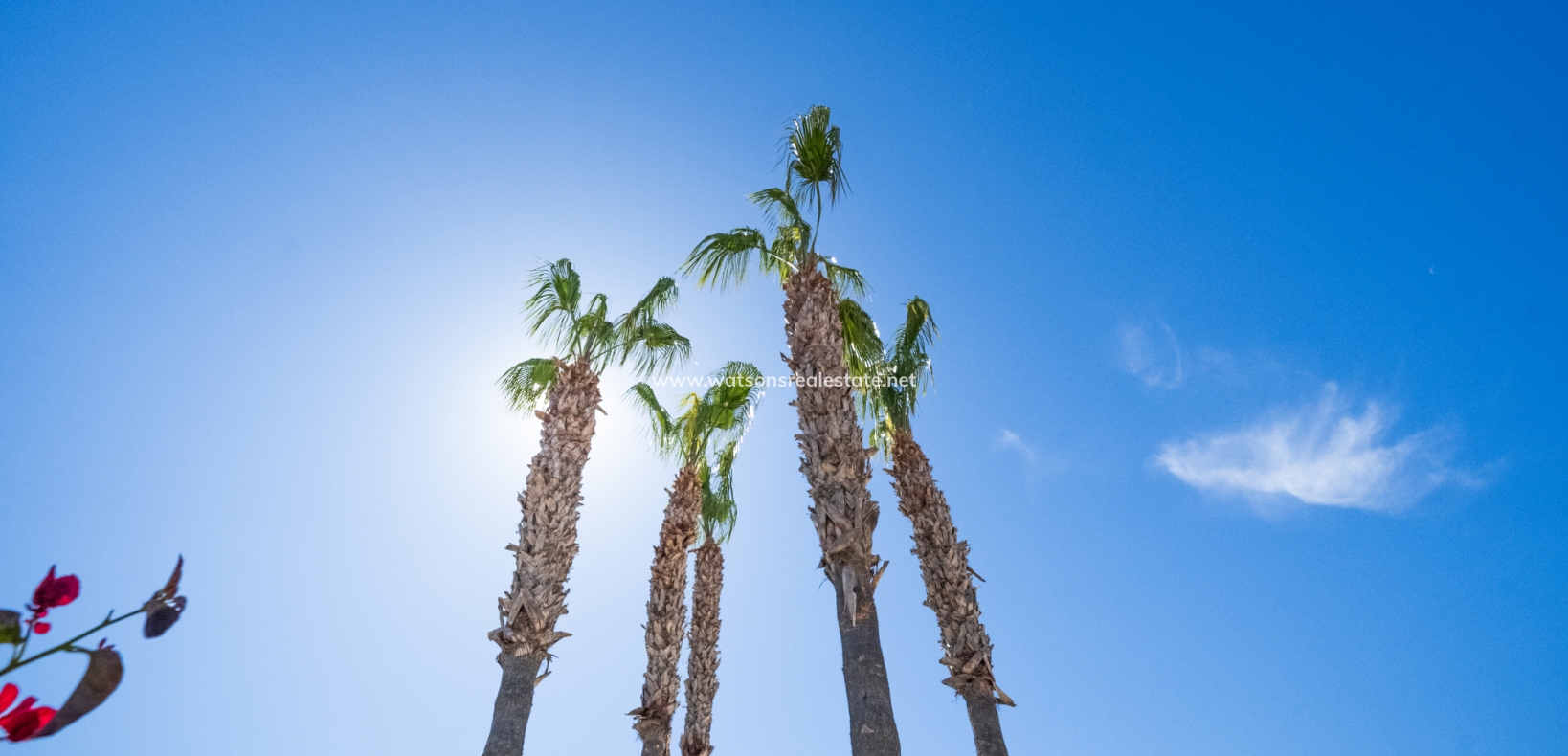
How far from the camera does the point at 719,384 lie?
14.4 m

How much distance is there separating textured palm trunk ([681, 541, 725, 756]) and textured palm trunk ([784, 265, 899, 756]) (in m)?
6.16

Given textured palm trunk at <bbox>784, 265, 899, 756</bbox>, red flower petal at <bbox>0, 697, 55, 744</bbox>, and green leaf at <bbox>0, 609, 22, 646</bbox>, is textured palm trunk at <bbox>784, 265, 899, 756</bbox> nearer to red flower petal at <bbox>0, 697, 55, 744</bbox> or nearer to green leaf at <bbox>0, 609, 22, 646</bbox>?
red flower petal at <bbox>0, 697, 55, 744</bbox>

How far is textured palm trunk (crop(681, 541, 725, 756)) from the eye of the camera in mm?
12664

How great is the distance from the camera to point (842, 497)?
822 cm

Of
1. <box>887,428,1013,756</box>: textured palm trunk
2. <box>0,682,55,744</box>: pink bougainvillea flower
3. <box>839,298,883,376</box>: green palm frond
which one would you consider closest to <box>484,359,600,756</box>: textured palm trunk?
<box>839,298,883,376</box>: green palm frond

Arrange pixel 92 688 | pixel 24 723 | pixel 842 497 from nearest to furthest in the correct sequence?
pixel 92 688, pixel 24 723, pixel 842 497

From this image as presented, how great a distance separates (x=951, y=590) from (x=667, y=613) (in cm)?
503

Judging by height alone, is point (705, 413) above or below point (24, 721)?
above

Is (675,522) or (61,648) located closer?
(61,648)

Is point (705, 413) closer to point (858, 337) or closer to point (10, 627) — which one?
point (858, 337)

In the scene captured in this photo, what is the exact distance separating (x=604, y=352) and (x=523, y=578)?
155 inches

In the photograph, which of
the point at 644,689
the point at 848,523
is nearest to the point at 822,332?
the point at 848,523

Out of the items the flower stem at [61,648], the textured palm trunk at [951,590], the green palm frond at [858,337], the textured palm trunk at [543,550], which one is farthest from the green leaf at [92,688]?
the green palm frond at [858,337]

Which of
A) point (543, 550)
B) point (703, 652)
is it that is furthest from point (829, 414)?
point (703, 652)
